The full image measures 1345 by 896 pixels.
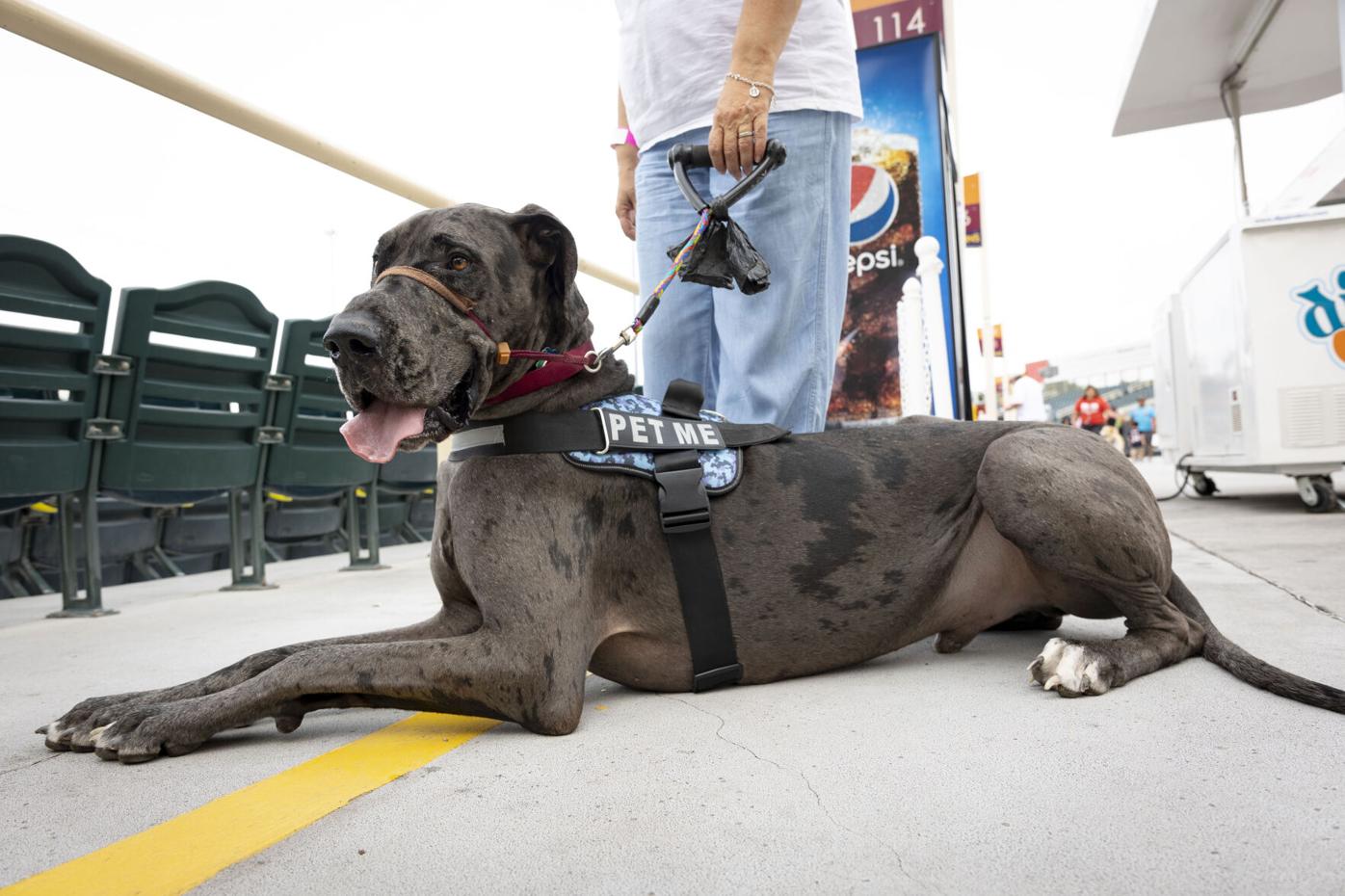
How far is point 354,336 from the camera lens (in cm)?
175

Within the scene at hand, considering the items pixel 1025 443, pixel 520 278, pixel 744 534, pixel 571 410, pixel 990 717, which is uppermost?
pixel 520 278

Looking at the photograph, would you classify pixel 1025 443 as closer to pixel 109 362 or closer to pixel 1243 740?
pixel 1243 740

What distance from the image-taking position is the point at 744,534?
2.14 m

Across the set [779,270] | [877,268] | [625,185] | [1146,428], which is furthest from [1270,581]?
[1146,428]

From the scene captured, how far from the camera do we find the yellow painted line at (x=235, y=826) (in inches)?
45.2

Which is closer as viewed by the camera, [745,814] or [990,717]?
[745,814]

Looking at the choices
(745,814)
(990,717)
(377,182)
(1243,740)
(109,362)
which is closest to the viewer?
(745,814)

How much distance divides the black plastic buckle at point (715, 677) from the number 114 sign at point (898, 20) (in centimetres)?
564

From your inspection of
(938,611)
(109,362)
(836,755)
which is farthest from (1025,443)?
(109,362)

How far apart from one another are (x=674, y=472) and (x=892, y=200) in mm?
4966

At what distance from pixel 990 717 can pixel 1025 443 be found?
2.46 feet

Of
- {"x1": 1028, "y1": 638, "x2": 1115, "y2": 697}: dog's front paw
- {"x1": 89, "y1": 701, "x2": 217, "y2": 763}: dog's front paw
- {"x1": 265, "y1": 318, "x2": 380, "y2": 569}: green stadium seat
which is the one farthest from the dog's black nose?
{"x1": 265, "y1": 318, "x2": 380, "y2": 569}: green stadium seat

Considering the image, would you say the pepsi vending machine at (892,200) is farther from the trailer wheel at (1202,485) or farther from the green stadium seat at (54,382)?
the green stadium seat at (54,382)

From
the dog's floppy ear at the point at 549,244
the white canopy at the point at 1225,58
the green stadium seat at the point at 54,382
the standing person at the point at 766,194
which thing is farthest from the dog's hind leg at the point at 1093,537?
the white canopy at the point at 1225,58
